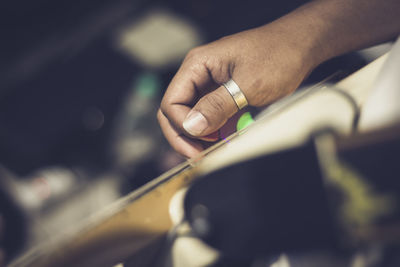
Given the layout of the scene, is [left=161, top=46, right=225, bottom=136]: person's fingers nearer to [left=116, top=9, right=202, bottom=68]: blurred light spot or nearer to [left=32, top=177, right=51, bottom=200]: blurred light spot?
[left=116, top=9, right=202, bottom=68]: blurred light spot

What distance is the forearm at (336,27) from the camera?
17.2 inches

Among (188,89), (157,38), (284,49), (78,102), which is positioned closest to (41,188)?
(78,102)

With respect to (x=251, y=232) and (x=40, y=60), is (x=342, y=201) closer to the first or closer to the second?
(x=251, y=232)

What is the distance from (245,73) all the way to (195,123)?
0.43ft

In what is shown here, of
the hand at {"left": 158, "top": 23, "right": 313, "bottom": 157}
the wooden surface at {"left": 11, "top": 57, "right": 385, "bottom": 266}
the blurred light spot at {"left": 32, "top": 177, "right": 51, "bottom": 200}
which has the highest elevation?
the blurred light spot at {"left": 32, "top": 177, "right": 51, "bottom": 200}

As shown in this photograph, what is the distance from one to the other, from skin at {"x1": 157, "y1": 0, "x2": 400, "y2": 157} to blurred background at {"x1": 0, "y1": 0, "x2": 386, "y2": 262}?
21 centimetres

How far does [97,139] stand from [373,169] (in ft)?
2.90

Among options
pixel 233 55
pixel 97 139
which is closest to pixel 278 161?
pixel 233 55

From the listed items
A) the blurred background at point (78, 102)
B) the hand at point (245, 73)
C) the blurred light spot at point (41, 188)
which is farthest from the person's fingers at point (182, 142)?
the blurred light spot at point (41, 188)

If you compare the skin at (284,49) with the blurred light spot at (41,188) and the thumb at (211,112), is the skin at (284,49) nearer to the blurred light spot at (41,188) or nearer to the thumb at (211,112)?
the thumb at (211,112)

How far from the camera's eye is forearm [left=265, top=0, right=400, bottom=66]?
17.2 inches

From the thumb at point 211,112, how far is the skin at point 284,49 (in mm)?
20

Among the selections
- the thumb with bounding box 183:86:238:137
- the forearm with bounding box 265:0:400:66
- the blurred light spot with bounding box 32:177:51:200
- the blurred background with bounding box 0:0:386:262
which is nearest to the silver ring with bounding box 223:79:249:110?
the thumb with bounding box 183:86:238:137

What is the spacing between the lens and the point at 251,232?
337 mm
